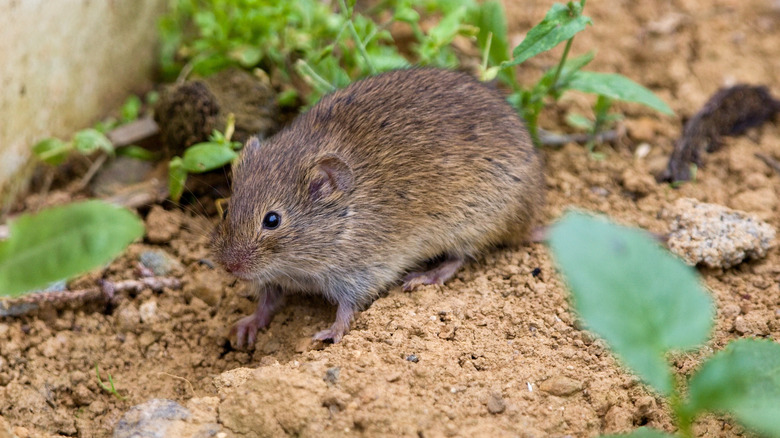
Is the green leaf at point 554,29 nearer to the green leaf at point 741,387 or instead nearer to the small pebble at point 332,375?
the small pebble at point 332,375

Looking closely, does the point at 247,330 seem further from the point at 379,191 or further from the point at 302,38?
the point at 302,38

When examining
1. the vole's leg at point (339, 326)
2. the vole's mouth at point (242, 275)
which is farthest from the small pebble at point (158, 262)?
the vole's leg at point (339, 326)

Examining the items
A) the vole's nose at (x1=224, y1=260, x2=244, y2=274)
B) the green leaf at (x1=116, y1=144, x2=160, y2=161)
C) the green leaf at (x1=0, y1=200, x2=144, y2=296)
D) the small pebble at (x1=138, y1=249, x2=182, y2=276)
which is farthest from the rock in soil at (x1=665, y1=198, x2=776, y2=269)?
the green leaf at (x1=116, y1=144, x2=160, y2=161)

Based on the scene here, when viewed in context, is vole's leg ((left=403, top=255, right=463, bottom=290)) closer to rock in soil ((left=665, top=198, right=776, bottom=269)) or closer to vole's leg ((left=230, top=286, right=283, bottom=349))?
vole's leg ((left=230, top=286, right=283, bottom=349))

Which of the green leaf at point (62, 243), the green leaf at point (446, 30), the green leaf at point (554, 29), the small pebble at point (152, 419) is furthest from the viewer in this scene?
the green leaf at point (446, 30)

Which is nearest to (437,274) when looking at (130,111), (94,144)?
(94,144)

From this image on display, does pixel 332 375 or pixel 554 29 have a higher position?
pixel 554 29
